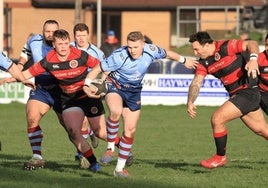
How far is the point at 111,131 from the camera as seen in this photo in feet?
48.4

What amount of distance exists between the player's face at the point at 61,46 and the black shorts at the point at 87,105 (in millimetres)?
720

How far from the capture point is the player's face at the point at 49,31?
14.6 metres

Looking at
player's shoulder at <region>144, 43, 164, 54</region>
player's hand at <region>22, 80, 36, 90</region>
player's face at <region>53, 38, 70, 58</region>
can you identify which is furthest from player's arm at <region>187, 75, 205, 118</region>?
player's hand at <region>22, 80, 36, 90</region>

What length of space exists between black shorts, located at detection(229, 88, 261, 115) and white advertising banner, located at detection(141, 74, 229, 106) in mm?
15033

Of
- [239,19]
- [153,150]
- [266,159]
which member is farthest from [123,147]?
[239,19]

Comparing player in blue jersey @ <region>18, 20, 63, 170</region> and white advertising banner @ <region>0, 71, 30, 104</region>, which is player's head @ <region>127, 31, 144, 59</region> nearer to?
player in blue jersey @ <region>18, 20, 63, 170</region>

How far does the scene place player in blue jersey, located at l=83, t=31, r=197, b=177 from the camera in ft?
43.7

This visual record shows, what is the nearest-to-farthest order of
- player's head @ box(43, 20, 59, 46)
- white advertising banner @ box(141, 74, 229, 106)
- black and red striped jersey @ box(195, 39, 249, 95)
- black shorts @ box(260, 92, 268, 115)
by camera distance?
black and red striped jersey @ box(195, 39, 249, 95) → player's head @ box(43, 20, 59, 46) → black shorts @ box(260, 92, 268, 115) → white advertising banner @ box(141, 74, 229, 106)

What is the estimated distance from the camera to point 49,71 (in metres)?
13.8

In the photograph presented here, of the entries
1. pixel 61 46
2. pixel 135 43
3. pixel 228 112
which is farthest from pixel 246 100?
pixel 61 46

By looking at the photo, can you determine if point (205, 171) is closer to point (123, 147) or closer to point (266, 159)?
point (123, 147)

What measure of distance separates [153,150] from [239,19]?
31.4 meters

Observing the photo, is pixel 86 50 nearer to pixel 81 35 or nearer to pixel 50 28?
pixel 81 35

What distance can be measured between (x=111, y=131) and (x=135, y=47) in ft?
6.23
